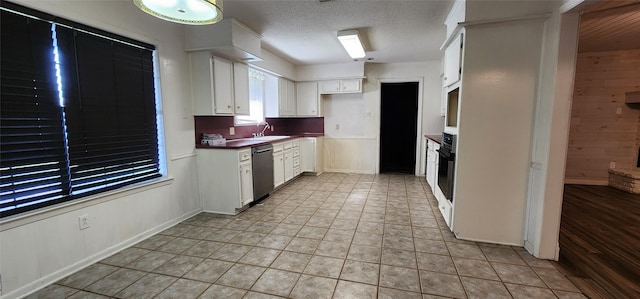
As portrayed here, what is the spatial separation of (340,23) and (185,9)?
2043mm

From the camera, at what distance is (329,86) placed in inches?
226

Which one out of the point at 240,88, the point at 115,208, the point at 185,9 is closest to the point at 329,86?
the point at 240,88

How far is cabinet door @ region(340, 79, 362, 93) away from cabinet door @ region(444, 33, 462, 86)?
8.36 ft

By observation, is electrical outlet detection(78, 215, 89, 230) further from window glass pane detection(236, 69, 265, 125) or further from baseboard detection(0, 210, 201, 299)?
window glass pane detection(236, 69, 265, 125)

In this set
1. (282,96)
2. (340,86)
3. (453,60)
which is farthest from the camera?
(340,86)

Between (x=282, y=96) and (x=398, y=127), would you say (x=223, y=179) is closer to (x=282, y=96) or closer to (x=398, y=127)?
(x=282, y=96)

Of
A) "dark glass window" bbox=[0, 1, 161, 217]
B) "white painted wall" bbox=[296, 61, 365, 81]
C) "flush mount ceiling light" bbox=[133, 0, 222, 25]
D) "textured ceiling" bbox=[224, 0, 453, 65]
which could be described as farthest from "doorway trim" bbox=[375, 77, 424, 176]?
"flush mount ceiling light" bbox=[133, 0, 222, 25]

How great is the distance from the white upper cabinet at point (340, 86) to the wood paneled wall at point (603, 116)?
3913mm

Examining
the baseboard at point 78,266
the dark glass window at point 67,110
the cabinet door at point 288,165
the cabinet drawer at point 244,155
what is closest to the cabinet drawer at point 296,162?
the cabinet door at point 288,165

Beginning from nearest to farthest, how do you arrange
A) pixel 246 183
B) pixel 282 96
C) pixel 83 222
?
pixel 83 222
pixel 246 183
pixel 282 96

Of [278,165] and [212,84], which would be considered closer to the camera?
[212,84]

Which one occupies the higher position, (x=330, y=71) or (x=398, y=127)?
(x=330, y=71)

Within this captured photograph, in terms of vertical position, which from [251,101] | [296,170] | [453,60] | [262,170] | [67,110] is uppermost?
[453,60]

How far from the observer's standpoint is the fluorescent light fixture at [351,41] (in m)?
3.47
